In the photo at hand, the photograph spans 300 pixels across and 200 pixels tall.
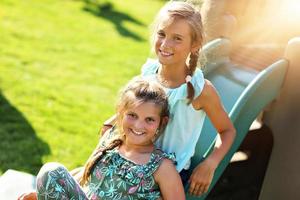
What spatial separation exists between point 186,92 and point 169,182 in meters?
0.41

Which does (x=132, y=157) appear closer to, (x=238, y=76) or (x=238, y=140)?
(x=238, y=140)

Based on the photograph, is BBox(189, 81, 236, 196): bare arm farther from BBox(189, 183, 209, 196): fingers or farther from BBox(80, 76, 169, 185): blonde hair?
BBox(80, 76, 169, 185): blonde hair

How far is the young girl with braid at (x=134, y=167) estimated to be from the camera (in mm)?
2367

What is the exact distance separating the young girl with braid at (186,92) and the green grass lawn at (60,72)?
1503mm

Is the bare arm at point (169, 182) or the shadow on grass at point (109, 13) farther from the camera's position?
the shadow on grass at point (109, 13)

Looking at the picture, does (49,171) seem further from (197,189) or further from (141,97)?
(197,189)

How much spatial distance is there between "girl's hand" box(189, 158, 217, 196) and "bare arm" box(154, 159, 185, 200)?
0.09 metres

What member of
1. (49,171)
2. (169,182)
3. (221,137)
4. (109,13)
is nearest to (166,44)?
(221,137)

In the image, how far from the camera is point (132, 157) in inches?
97.8

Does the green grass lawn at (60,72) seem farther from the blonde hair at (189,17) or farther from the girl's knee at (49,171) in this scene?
the blonde hair at (189,17)

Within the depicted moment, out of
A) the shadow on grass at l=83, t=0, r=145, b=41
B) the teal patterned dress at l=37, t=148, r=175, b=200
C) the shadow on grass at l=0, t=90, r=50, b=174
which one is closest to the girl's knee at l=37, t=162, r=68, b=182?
the teal patterned dress at l=37, t=148, r=175, b=200

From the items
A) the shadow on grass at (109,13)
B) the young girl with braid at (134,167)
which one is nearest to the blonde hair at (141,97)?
the young girl with braid at (134,167)

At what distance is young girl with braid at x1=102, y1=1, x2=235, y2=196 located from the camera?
96.5 inches

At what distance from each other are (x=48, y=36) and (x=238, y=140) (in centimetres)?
455
